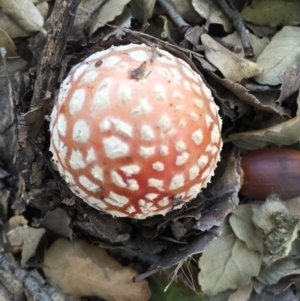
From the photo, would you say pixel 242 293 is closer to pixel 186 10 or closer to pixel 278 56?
pixel 278 56

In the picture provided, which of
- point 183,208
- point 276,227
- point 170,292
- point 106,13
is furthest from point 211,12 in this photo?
point 170,292

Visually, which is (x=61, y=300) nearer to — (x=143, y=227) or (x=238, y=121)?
(x=143, y=227)

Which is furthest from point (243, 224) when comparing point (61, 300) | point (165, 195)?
point (61, 300)

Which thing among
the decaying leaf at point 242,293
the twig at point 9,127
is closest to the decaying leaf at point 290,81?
the decaying leaf at point 242,293

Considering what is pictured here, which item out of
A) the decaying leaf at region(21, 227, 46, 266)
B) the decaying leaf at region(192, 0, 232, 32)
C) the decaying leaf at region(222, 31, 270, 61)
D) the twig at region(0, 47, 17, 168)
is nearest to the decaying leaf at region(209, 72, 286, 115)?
the decaying leaf at region(222, 31, 270, 61)

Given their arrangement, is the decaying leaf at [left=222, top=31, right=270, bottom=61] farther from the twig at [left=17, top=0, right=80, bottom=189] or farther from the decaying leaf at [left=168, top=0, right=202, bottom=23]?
the twig at [left=17, top=0, right=80, bottom=189]

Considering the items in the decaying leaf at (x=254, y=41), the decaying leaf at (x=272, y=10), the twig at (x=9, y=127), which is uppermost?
the decaying leaf at (x=272, y=10)

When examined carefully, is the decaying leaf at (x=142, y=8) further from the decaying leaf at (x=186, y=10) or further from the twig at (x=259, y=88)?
the twig at (x=259, y=88)
